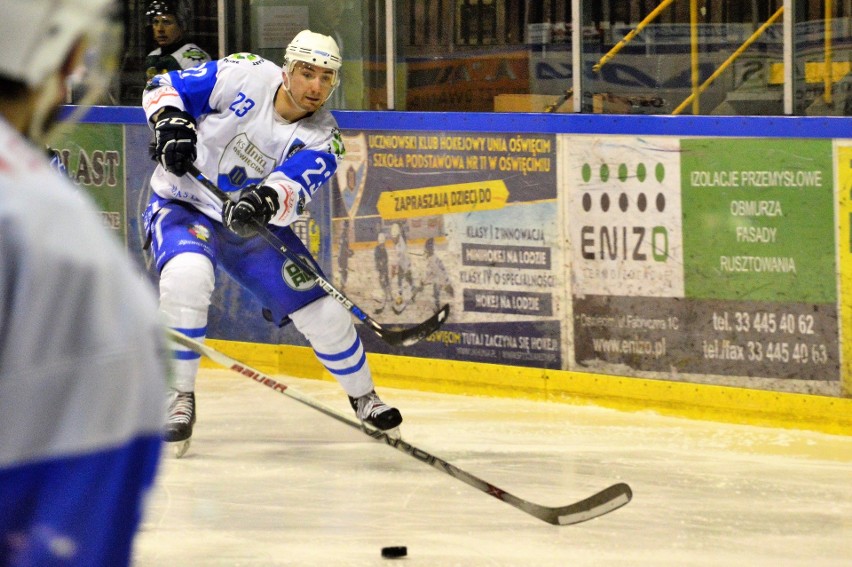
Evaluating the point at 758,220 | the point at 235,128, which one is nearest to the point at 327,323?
the point at 235,128

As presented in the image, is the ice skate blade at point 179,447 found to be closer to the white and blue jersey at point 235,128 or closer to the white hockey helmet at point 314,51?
the white and blue jersey at point 235,128

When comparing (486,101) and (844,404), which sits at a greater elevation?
(486,101)

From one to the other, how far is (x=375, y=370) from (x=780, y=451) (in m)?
1.76

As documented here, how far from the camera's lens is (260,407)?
5164mm

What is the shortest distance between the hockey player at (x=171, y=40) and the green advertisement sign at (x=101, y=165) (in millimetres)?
360

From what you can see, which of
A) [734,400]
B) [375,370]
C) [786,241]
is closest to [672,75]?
[786,241]

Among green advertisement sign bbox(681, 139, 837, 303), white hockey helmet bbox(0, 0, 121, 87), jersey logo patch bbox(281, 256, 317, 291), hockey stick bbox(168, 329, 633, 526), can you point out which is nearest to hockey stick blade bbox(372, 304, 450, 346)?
jersey logo patch bbox(281, 256, 317, 291)

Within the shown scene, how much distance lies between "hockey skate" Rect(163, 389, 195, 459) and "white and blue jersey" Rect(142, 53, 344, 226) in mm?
565

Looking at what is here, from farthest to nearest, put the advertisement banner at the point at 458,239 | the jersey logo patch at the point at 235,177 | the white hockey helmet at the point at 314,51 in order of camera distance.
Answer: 1. the advertisement banner at the point at 458,239
2. the jersey logo patch at the point at 235,177
3. the white hockey helmet at the point at 314,51

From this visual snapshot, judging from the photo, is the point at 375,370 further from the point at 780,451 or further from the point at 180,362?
the point at 780,451

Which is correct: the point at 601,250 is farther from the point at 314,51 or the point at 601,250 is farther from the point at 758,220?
the point at 314,51

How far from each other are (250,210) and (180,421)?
0.67 metres

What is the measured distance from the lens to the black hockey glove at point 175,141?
430cm

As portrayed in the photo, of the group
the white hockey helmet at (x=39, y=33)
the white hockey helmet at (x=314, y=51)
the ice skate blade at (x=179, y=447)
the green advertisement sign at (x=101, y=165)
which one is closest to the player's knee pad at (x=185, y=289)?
the ice skate blade at (x=179, y=447)
